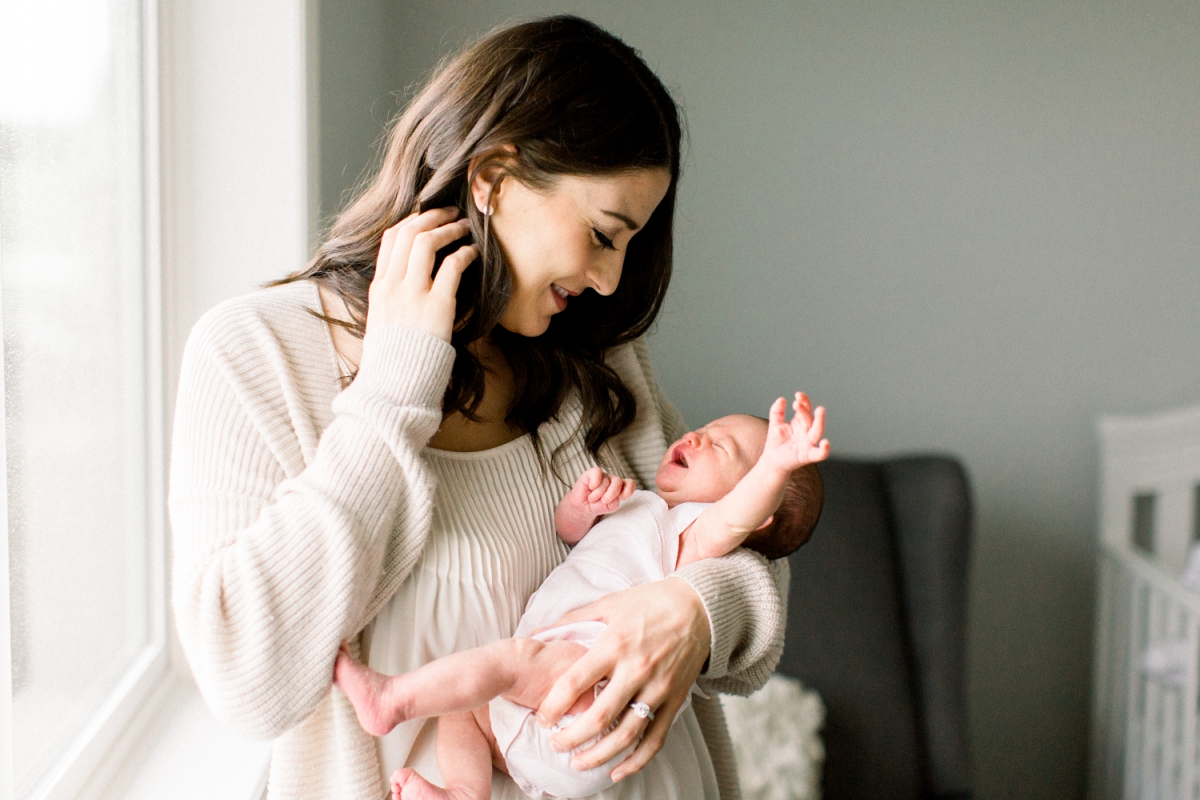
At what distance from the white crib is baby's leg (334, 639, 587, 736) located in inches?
77.4

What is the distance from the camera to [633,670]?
945 millimetres

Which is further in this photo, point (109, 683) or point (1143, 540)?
point (1143, 540)

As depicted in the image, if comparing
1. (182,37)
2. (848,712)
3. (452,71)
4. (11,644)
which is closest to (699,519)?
(452,71)

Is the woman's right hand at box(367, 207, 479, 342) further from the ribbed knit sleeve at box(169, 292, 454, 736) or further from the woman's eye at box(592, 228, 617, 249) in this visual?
the woman's eye at box(592, 228, 617, 249)

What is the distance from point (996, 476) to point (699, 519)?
183cm

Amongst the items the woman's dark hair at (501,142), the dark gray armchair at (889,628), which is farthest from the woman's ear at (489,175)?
the dark gray armchair at (889,628)

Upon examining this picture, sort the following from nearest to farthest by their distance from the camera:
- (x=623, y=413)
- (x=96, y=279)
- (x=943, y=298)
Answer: (x=623, y=413) → (x=96, y=279) → (x=943, y=298)

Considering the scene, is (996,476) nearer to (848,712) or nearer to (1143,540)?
(1143,540)

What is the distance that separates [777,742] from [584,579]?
1.11 m

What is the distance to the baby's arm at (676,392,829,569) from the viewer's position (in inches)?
37.0

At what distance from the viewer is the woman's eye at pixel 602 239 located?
1051 millimetres

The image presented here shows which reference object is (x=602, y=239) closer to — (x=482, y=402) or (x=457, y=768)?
(x=482, y=402)

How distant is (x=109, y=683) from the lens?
4.58 ft

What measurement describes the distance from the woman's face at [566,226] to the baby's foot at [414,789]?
0.49m
